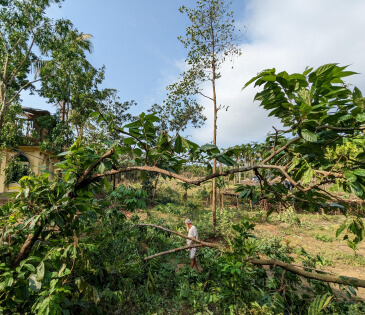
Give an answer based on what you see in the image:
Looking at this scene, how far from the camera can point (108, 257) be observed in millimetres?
3074

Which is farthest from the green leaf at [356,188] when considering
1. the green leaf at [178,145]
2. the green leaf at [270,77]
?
the green leaf at [178,145]

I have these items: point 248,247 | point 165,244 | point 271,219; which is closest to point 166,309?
point 248,247

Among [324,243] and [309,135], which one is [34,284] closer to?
[309,135]

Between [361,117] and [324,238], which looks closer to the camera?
[361,117]

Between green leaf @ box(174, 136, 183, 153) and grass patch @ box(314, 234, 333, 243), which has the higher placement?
green leaf @ box(174, 136, 183, 153)

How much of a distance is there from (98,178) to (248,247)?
6.02 feet

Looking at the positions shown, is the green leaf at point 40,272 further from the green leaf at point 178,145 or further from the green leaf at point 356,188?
the green leaf at point 356,188

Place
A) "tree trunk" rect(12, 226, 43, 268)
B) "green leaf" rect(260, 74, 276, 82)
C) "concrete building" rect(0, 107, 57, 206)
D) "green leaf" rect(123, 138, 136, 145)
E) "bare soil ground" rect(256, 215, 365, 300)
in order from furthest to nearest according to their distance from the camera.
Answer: "concrete building" rect(0, 107, 57, 206) < "bare soil ground" rect(256, 215, 365, 300) < "tree trunk" rect(12, 226, 43, 268) < "green leaf" rect(123, 138, 136, 145) < "green leaf" rect(260, 74, 276, 82)

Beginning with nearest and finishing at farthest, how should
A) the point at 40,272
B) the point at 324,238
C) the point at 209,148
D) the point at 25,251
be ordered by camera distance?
the point at 209,148 → the point at 40,272 → the point at 25,251 → the point at 324,238

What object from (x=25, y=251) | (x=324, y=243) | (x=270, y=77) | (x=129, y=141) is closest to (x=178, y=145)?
(x=129, y=141)

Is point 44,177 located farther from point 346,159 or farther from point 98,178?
point 346,159

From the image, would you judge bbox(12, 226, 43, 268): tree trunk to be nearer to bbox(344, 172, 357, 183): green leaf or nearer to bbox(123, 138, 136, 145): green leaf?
bbox(123, 138, 136, 145): green leaf

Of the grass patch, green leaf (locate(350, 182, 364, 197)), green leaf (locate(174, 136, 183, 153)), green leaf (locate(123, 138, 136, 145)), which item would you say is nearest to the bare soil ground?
the grass patch

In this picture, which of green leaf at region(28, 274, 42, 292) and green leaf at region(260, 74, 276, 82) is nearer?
green leaf at region(260, 74, 276, 82)
